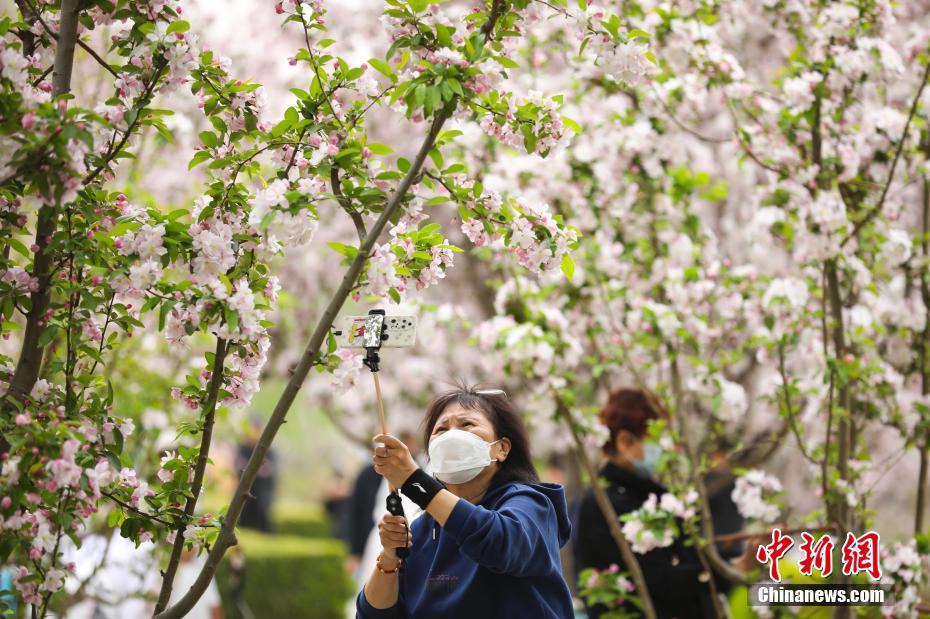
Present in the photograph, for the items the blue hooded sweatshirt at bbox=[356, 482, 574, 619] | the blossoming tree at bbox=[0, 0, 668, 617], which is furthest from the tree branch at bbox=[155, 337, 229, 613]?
the blue hooded sweatshirt at bbox=[356, 482, 574, 619]

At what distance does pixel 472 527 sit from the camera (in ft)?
7.58

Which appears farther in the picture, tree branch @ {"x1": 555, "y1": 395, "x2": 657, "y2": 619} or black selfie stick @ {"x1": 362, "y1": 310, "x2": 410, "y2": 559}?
tree branch @ {"x1": 555, "y1": 395, "x2": 657, "y2": 619}

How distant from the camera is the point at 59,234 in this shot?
2.27m

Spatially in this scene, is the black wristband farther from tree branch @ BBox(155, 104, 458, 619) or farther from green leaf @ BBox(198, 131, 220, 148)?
green leaf @ BBox(198, 131, 220, 148)

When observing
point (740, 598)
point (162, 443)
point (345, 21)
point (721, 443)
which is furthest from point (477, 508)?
point (345, 21)

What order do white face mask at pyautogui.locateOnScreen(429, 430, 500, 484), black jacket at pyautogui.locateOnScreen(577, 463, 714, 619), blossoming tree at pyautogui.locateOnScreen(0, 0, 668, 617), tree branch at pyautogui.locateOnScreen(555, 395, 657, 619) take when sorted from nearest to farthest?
blossoming tree at pyautogui.locateOnScreen(0, 0, 668, 617)
white face mask at pyautogui.locateOnScreen(429, 430, 500, 484)
tree branch at pyautogui.locateOnScreen(555, 395, 657, 619)
black jacket at pyautogui.locateOnScreen(577, 463, 714, 619)

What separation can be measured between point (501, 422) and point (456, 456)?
0.21 m

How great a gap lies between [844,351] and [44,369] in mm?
3013

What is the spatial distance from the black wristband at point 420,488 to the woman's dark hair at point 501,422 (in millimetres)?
391

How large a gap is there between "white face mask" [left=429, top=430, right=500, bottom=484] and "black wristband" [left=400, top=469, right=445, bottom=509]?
24 centimetres

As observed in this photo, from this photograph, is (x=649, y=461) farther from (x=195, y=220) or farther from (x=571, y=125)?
(x=195, y=220)

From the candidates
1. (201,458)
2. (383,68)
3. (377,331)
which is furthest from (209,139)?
(201,458)

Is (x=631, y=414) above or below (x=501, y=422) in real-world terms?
above

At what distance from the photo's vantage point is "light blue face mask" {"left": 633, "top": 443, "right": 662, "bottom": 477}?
4.58 meters
